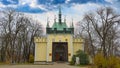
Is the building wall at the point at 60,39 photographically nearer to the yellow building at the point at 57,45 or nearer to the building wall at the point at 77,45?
the yellow building at the point at 57,45

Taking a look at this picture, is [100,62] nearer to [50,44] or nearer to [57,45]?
[50,44]

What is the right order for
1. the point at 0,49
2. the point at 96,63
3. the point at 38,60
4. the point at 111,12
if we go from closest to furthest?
the point at 96,63, the point at 111,12, the point at 0,49, the point at 38,60

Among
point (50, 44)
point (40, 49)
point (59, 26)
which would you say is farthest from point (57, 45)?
point (59, 26)

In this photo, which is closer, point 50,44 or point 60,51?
point 50,44

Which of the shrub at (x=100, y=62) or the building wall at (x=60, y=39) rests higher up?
the building wall at (x=60, y=39)

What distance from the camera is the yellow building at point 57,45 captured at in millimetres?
67500

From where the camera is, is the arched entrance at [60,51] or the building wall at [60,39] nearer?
the arched entrance at [60,51]

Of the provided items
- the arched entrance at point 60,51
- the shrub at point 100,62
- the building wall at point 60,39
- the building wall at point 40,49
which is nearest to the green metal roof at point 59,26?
the building wall at point 60,39

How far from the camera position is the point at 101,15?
48.9 metres

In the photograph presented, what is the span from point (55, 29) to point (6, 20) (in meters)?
19.2

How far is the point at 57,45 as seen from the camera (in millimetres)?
68938

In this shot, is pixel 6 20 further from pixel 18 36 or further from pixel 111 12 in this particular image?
pixel 111 12

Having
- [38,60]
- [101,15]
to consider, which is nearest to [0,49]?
[38,60]

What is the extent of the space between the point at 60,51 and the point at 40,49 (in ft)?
18.6
